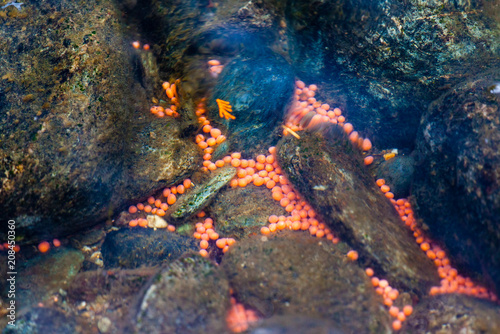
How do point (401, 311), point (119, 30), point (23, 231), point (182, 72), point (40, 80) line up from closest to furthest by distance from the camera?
point (401, 311)
point (23, 231)
point (40, 80)
point (119, 30)
point (182, 72)

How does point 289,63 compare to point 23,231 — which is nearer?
point 23,231

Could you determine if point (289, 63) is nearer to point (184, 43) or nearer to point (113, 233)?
point (184, 43)

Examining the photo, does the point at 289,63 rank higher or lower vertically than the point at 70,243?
higher

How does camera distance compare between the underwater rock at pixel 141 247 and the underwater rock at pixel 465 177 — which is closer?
the underwater rock at pixel 465 177

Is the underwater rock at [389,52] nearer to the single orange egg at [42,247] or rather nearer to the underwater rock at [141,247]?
the underwater rock at [141,247]

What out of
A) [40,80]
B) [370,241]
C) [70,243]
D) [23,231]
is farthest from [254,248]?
[40,80]

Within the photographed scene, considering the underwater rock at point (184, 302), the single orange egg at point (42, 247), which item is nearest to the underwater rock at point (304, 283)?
the underwater rock at point (184, 302)
